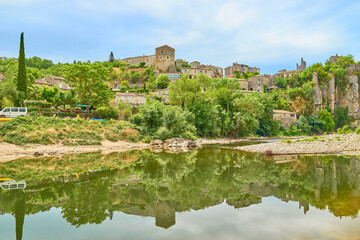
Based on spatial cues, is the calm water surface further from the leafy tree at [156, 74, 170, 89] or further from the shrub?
the leafy tree at [156, 74, 170, 89]

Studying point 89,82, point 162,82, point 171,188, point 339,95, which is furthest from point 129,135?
point 339,95

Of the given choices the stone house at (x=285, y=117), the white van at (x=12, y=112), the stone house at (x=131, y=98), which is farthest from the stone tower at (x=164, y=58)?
the white van at (x=12, y=112)

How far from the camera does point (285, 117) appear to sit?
208 ft

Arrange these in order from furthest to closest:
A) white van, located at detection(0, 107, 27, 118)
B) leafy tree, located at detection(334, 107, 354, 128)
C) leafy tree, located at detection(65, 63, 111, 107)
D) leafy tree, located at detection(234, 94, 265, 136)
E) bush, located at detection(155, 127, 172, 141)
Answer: leafy tree, located at detection(334, 107, 354, 128) < leafy tree, located at detection(234, 94, 265, 136) < leafy tree, located at detection(65, 63, 111, 107) < bush, located at detection(155, 127, 172, 141) < white van, located at detection(0, 107, 27, 118)

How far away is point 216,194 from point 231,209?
182cm

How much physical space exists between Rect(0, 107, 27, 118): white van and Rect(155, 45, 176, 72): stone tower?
66.4 meters

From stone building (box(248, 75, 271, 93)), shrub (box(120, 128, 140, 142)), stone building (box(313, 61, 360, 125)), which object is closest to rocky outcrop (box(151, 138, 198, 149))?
shrub (box(120, 128, 140, 142))

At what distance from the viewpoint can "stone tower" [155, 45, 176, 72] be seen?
308 ft

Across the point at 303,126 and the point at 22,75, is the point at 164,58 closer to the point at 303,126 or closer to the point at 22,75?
the point at 303,126

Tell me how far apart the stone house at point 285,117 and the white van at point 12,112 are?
53.6 metres

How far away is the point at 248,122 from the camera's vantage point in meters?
48.2

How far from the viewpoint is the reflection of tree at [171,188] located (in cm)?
914

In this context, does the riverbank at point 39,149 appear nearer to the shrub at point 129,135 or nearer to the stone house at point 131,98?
the shrub at point 129,135

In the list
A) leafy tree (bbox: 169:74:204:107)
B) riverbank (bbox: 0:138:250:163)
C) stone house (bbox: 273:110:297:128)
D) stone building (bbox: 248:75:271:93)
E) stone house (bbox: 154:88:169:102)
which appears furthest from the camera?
stone building (bbox: 248:75:271:93)
